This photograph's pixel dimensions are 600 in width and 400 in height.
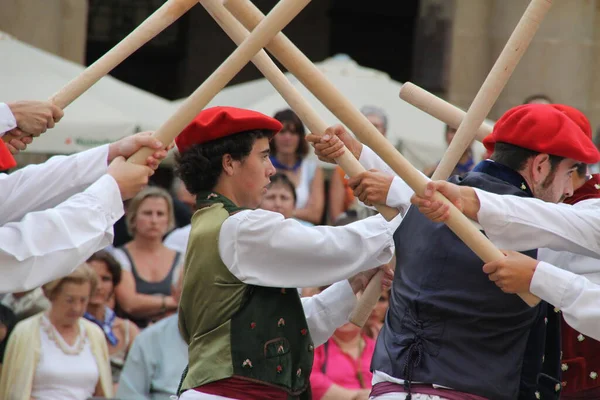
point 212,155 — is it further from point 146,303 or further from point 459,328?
point 146,303

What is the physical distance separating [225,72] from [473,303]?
1069mm

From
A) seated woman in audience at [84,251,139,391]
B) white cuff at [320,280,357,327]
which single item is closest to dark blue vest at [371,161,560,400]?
white cuff at [320,280,357,327]

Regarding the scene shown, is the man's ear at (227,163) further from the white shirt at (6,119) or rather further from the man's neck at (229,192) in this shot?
the white shirt at (6,119)

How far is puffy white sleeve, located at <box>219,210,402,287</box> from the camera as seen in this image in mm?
3980

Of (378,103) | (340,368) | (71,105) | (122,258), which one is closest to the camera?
(340,368)

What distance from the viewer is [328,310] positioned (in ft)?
14.5

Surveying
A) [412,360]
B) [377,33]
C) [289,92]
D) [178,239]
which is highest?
[377,33]

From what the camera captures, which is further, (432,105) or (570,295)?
(432,105)

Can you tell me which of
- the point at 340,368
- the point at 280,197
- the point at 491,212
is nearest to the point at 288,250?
the point at 491,212

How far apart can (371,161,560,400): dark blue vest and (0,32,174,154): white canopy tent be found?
13.2 feet

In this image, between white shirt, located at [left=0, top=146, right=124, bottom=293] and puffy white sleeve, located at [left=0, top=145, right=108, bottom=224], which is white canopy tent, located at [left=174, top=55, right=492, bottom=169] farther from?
white shirt, located at [left=0, top=146, right=124, bottom=293]

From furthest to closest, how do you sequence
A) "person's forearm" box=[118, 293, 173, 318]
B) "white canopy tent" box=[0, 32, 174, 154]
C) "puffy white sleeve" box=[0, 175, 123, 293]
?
"white canopy tent" box=[0, 32, 174, 154], "person's forearm" box=[118, 293, 173, 318], "puffy white sleeve" box=[0, 175, 123, 293]

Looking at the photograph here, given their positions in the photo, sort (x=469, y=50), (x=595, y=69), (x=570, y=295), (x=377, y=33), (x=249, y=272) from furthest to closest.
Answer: (x=377, y=33) < (x=469, y=50) < (x=595, y=69) < (x=249, y=272) < (x=570, y=295)

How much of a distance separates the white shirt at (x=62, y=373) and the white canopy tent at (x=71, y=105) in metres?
1.93
